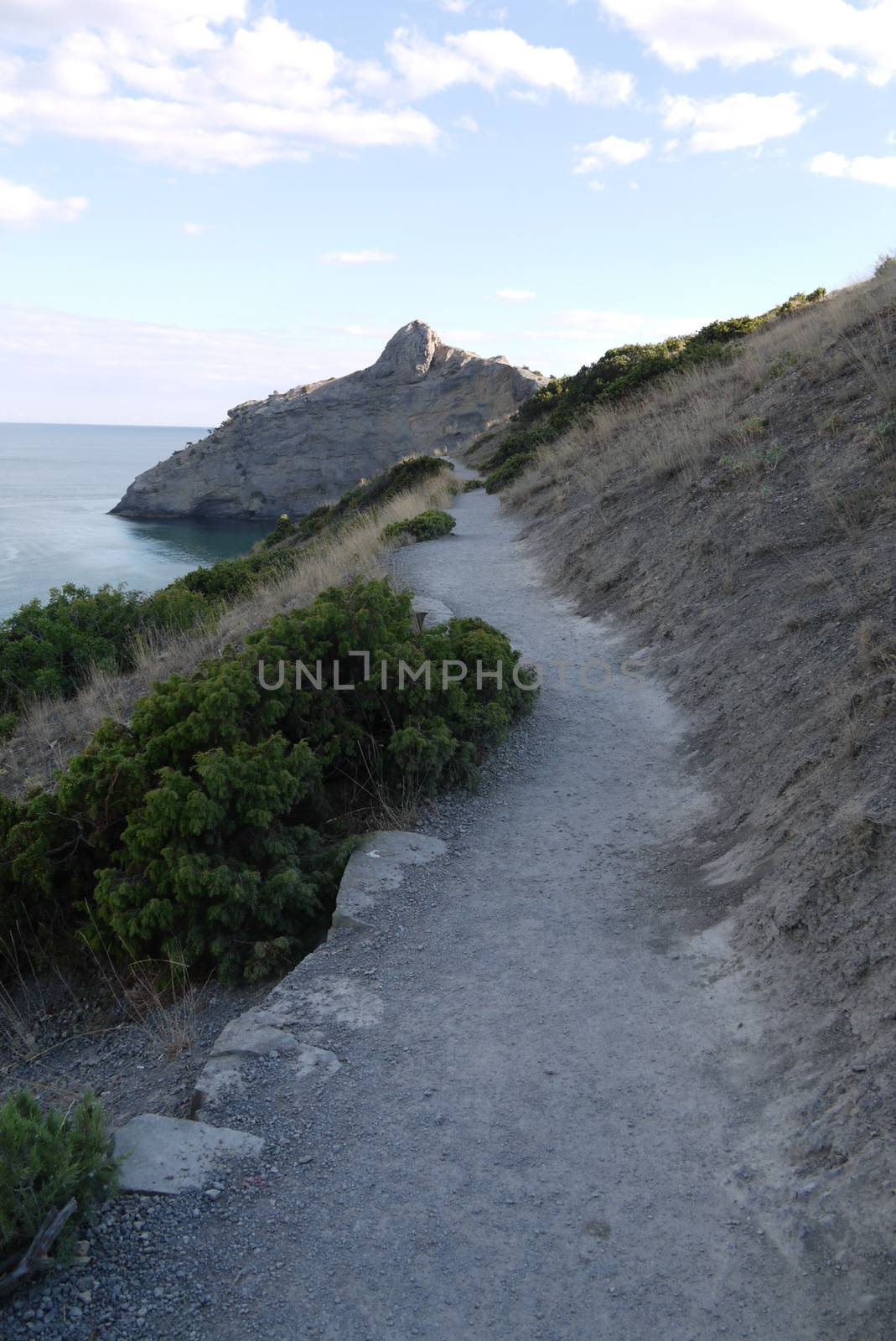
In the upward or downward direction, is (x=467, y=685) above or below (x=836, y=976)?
above

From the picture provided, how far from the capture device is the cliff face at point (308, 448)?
211 feet

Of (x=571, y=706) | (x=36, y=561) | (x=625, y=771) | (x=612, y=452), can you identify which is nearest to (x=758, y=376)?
(x=612, y=452)

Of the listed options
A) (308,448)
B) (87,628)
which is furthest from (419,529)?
(308,448)

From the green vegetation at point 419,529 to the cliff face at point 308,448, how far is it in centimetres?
4776

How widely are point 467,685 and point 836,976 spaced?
4270 mm

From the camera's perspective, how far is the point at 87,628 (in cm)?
1703

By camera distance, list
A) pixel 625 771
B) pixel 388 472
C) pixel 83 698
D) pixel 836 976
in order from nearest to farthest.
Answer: pixel 836 976
pixel 625 771
pixel 83 698
pixel 388 472

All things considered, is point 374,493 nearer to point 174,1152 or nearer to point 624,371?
point 624,371

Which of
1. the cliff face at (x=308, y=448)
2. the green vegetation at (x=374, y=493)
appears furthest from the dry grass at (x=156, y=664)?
the cliff face at (x=308, y=448)

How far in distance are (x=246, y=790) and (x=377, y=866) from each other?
Result: 929 mm

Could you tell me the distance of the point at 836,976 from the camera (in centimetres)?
399

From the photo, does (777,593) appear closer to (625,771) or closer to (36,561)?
(625,771)

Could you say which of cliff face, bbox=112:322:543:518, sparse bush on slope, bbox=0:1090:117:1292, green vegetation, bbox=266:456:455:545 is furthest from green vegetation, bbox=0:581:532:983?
cliff face, bbox=112:322:543:518

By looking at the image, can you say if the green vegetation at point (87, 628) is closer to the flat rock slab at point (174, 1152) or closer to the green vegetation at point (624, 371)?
the green vegetation at point (624, 371)
